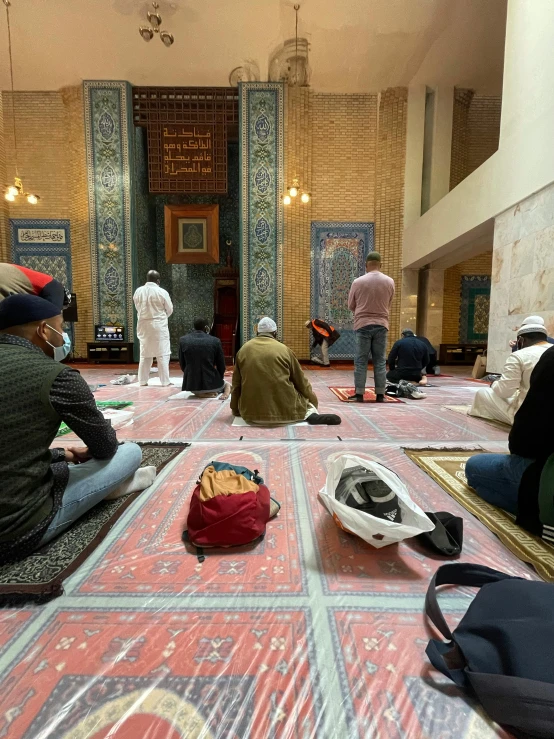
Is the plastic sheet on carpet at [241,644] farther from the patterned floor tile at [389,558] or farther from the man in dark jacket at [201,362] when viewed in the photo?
the man in dark jacket at [201,362]

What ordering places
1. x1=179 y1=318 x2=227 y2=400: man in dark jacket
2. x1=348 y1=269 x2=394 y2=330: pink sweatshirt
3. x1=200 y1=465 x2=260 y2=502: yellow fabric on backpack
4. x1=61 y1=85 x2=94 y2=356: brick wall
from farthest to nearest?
x1=61 y1=85 x2=94 y2=356: brick wall, x1=179 y1=318 x2=227 y2=400: man in dark jacket, x1=348 y1=269 x2=394 y2=330: pink sweatshirt, x1=200 y1=465 x2=260 y2=502: yellow fabric on backpack

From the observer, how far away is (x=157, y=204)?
10.7 meters

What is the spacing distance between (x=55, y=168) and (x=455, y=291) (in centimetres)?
1112

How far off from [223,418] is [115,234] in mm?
7404

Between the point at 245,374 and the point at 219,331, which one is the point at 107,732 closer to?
the point at 245,374

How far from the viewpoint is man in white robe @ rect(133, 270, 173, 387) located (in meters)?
5.71

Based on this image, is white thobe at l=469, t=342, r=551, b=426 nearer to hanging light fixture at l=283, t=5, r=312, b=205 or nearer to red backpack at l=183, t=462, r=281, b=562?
red backpack at l=183, t=462, r=281, b=562

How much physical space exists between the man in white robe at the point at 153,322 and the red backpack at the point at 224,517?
4.43m

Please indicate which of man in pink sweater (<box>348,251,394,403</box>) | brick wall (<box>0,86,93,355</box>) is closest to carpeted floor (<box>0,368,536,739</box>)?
man in pink sweater (<box>348,251,394,403</box>)

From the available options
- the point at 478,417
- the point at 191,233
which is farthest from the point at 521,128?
the point at 191,233

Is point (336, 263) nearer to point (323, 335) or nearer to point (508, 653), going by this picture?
point (323, 335)

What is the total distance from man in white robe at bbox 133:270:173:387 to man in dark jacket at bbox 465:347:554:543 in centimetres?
493

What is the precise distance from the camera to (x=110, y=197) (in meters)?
8.92

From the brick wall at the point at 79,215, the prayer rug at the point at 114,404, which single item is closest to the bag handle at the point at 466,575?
the prayer rug at the point at 114,404
